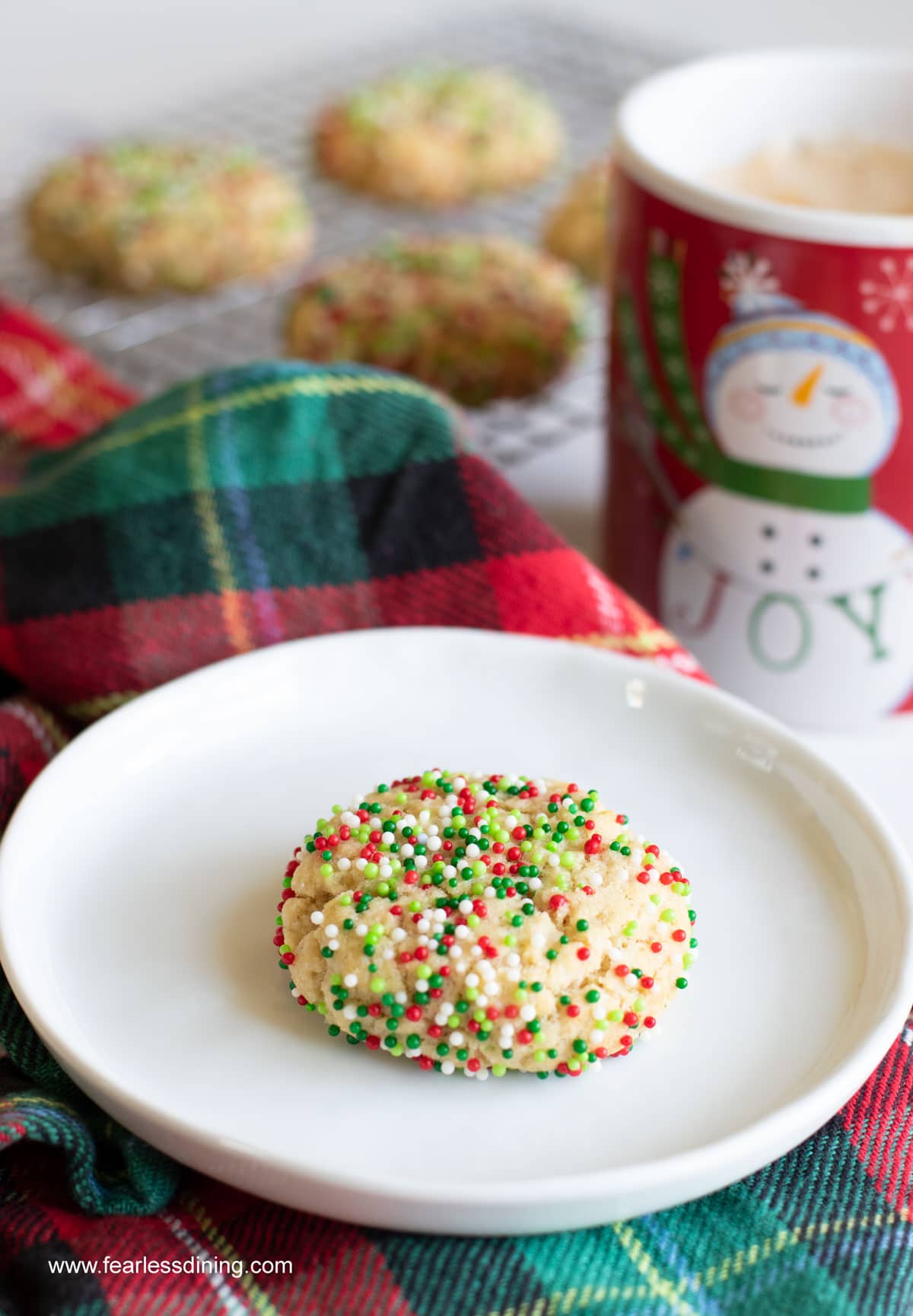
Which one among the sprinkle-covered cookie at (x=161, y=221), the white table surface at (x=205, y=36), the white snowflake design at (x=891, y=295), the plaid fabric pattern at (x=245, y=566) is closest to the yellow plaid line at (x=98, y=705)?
the plaid fabric pattern at (x=245, y=566)

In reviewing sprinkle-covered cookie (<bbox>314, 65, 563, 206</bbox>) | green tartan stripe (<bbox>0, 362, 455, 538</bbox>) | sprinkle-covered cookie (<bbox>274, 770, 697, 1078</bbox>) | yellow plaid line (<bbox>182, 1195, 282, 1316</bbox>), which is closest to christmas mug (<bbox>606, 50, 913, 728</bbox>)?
green tartan stripe (<bbox>0, 362, 455, 538</bbox>)

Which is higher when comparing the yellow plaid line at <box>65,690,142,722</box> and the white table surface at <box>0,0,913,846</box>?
the yellow plaid line at <box>65,690,142,722</box>

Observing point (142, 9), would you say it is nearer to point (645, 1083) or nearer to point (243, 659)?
point (243, 659)

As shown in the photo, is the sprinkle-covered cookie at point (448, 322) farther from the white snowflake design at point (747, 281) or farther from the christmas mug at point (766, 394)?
the white snowflake design at point (747, 281)

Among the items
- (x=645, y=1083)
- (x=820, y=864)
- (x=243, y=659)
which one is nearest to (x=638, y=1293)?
(x=645, y=1083)

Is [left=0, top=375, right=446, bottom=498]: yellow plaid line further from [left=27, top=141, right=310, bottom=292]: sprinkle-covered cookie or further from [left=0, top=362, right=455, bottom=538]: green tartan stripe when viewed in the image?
[left=27, top=141, right=310, bottom=292]: sprinkle-covered cookie

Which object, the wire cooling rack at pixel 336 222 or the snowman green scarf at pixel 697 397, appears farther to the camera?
the wire cooling rack at pixel 336 222
